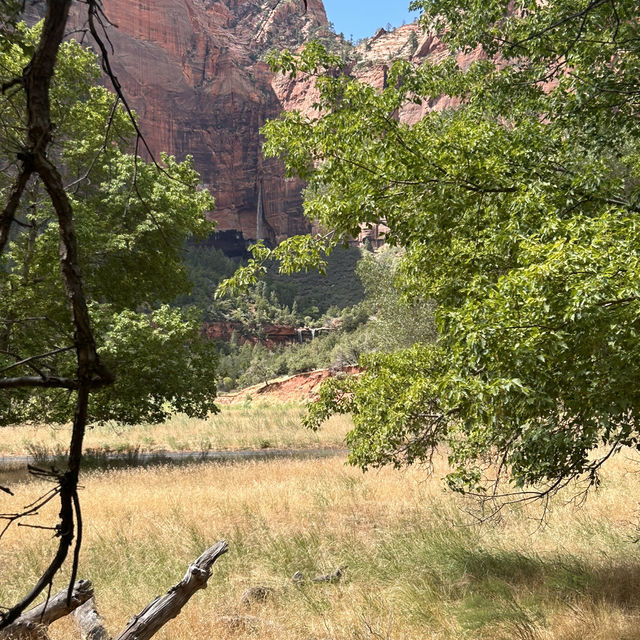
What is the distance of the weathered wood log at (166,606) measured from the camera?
347 centimetres

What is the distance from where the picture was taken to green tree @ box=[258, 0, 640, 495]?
3592 mm

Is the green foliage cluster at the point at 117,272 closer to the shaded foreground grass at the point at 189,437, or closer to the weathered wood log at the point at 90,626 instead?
the shaded foreground grass at the point at 189,437

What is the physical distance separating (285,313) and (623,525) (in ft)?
276

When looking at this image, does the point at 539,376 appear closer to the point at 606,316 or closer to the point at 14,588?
the point at 606,316

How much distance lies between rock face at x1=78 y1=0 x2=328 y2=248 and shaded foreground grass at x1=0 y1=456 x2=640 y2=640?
4451 inches

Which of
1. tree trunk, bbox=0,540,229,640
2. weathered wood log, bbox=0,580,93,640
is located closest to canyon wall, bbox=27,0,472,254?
tree trunk, bbox=0,540,229,640

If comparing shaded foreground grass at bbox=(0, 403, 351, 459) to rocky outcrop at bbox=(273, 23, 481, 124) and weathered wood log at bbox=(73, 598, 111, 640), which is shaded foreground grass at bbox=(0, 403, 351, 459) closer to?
weathered wood log at bbox=(73, 598, 111, 640)

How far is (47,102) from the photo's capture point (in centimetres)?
91

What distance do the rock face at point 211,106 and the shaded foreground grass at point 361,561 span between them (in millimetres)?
113046

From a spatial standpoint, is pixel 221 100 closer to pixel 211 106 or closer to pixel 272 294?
pixel 211 106

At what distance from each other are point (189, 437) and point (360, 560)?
20.5 meters

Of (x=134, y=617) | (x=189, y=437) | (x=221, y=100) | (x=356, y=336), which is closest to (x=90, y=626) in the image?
(x=134, y=617)

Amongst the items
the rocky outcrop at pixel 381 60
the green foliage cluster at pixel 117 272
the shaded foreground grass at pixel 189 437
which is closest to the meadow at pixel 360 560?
the green foliage cluster at pixel 117 272

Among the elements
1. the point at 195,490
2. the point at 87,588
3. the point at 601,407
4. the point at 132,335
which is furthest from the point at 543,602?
the point at 132,335
